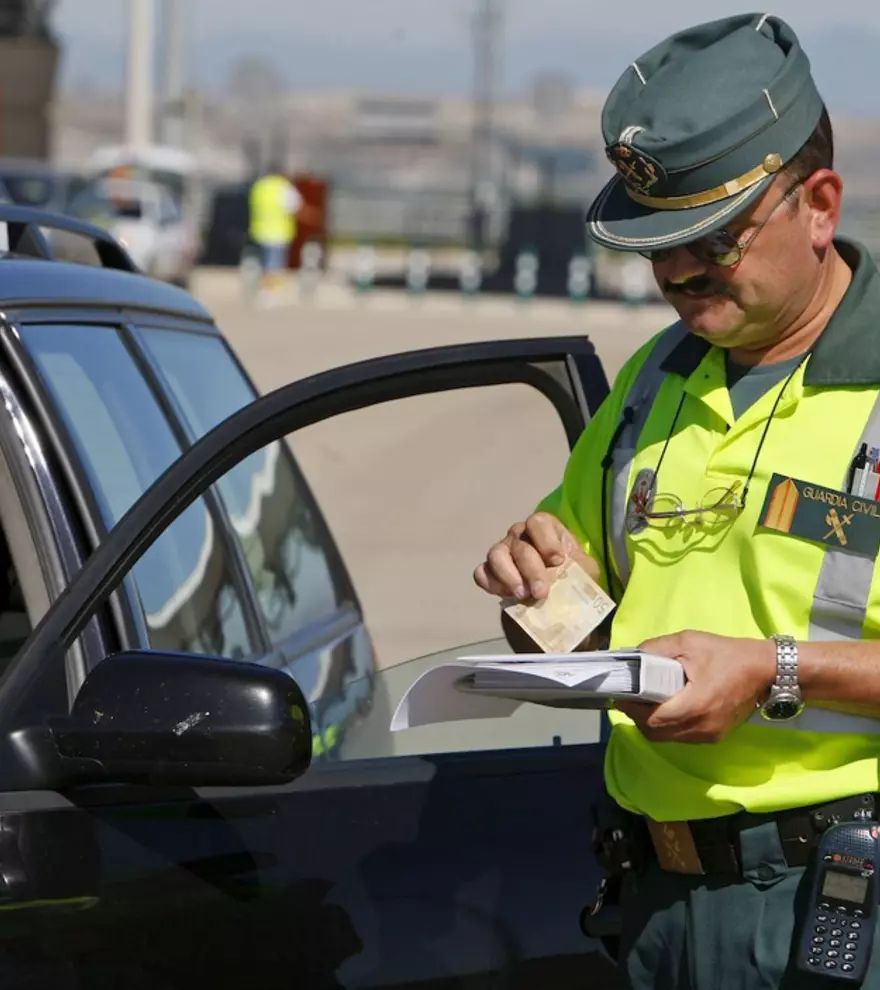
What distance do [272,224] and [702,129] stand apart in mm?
25487

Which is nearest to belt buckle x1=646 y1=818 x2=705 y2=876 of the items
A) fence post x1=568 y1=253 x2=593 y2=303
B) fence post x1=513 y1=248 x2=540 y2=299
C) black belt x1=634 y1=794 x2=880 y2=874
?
black belt x1=634 y1=794 x2=880 y2=874

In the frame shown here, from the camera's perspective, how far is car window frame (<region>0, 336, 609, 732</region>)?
7.93 feet

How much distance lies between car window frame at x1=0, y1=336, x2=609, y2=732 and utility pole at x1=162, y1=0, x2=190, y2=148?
4629cm

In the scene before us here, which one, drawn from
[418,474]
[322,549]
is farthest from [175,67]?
[322,549]

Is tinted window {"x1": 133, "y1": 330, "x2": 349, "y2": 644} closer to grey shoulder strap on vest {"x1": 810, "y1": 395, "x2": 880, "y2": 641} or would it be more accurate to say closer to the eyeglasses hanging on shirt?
the eyeglasses hanging on shirt

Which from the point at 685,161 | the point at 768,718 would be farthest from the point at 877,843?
the point at 685,161

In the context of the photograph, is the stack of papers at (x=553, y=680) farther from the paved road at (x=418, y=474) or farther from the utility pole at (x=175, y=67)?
the utility pole at (x=175, y=67)

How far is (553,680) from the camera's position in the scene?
2064 mm

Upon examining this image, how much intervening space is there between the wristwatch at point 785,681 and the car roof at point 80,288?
1.31 m

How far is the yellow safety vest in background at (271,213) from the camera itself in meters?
27.4

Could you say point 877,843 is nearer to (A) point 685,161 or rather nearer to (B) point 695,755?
(B) point 695,755

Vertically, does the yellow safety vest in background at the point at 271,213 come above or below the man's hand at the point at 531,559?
below

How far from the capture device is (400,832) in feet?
8.19

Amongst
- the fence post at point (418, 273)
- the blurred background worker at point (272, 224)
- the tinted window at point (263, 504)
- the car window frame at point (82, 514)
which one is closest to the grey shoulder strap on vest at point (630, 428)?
the car window frame at point (82, 514)
